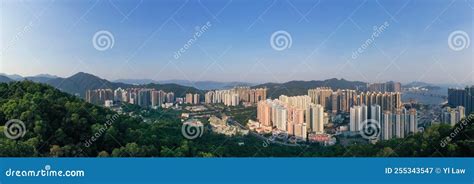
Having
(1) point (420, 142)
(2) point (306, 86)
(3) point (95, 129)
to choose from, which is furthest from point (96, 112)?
(1) point (420, 142)

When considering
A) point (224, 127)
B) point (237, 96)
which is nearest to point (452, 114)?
point (237, 96)

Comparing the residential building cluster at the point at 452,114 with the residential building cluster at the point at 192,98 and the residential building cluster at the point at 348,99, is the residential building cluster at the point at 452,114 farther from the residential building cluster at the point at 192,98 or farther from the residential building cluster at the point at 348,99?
the residential building cluster at the point at 192,98

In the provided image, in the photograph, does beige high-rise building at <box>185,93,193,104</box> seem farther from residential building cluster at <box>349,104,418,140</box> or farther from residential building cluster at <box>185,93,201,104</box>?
residential building cluster at <box>349,104,418,140</box>

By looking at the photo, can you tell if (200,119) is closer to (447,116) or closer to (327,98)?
(327,98)

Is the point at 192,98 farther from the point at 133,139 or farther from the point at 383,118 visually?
the point at 383,118

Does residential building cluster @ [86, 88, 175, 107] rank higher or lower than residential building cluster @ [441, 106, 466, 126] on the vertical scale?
higher

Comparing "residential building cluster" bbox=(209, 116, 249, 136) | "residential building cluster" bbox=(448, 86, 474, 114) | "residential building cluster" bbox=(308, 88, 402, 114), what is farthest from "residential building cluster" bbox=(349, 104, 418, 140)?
"residential building cluster" bbox=(209, 116, 249, 136)
